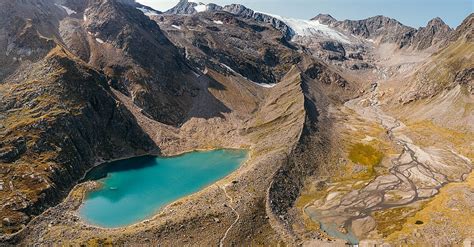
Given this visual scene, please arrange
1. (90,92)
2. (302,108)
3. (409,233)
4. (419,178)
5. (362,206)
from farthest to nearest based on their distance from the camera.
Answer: (302,108)
(90,92)
(419,178)
(362,206)
(409,233)

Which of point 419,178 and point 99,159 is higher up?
point 419,178

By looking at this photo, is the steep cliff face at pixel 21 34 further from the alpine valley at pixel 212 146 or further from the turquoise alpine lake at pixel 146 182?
the turquoise alpine lake at pixel 146 182

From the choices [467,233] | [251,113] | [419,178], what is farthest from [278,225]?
[251,113]

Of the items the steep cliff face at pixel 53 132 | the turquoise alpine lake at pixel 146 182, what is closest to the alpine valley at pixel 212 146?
the steep cliff face at pixel 53 132

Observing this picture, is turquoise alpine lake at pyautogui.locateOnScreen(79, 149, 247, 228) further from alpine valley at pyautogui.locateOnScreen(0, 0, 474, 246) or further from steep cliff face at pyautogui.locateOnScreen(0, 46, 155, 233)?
steep cliff face at pyautogui.locateOnScreen(0, 46, 155, 233)

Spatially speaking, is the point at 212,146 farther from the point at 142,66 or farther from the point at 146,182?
the point at 142,66

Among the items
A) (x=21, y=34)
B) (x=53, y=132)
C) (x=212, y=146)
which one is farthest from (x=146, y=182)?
(x=21, y=34)

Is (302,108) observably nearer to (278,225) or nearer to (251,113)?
(251,113)

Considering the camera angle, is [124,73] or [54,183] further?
[124,73]
